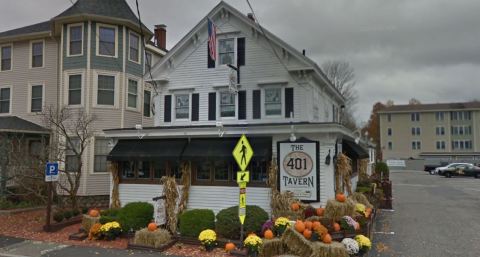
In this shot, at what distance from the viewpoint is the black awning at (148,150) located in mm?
13883

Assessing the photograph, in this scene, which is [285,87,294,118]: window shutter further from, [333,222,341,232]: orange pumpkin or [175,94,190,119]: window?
[333,222,341,232]: orange pumpkin

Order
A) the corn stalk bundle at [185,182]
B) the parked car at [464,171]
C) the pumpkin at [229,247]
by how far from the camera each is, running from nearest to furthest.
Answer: the pumpkin at [229,247] < the corn stalk bundle at [185,182] < the parked car at [464,171]

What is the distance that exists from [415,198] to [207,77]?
14.7m

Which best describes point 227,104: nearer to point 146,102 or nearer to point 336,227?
point 146,102

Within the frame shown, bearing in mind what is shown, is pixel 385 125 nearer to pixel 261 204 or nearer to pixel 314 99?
pixel 314 99

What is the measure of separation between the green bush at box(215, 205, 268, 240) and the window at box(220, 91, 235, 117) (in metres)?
5.95

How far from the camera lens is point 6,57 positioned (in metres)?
21.5

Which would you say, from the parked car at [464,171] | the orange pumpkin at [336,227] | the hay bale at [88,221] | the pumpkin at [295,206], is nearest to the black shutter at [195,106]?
the hay bale at [88,221]

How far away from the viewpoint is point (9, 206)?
650 inches

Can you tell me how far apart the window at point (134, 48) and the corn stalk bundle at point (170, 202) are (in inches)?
390

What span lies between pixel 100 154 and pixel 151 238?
369 inches

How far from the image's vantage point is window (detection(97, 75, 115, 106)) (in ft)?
62.5

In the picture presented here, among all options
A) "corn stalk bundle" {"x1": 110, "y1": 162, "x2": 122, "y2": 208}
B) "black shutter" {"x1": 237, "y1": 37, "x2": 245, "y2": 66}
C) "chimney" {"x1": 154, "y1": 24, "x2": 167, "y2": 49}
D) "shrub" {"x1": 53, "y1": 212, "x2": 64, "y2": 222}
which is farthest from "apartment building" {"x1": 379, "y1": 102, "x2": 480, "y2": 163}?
"shrub" {"x1": 53, "y1": 212, "x2": 64, "y2": 222}

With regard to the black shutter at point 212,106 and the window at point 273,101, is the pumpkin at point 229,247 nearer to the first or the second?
the window at point 273,101
